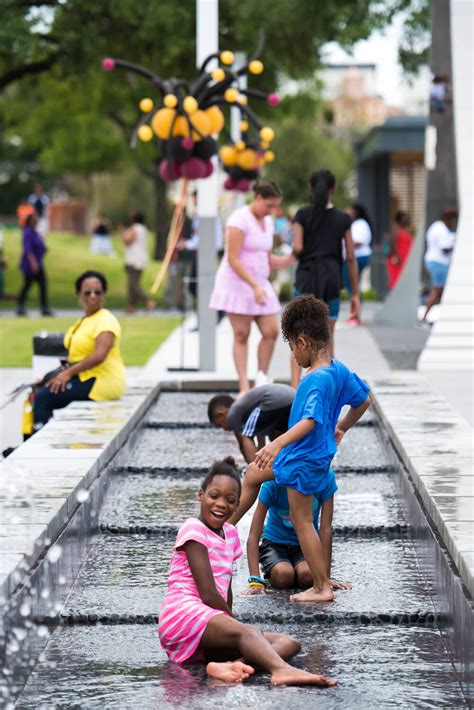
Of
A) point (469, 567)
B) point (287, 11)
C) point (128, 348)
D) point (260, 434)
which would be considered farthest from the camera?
point (287, 11)

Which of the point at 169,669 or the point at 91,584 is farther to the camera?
the point at 91,584

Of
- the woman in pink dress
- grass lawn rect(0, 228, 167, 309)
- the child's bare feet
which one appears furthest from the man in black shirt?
grass lawn rect(0, 228, 167, 309)

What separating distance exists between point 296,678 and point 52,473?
2655mm

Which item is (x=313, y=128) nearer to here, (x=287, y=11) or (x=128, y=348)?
(x=287, y=11)

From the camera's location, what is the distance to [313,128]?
61.6m

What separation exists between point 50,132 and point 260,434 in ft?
146

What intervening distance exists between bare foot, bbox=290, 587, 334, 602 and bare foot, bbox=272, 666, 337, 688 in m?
1.13

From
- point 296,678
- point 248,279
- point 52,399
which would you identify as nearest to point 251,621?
point 296,678

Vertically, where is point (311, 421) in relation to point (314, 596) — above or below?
above

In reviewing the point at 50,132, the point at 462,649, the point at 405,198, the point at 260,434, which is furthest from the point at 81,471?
the point at 50,132

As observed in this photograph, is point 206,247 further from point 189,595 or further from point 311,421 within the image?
point 189,595

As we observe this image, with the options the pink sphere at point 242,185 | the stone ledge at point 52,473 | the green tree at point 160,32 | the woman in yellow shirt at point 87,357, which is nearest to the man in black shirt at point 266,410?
the stone ledge at point 52,473

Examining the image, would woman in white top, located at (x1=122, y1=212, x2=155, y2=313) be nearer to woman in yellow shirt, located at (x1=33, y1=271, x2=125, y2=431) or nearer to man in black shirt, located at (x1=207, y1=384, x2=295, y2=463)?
woman in yellow shirt, located at (x1=33, y1=271, x2=125, y2=431)

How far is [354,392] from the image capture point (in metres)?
6.53
